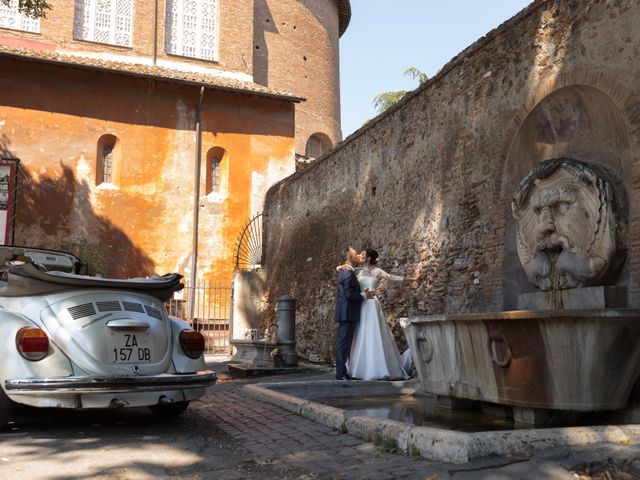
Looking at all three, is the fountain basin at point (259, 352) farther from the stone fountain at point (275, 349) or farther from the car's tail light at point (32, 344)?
the car's tail light at point (32, 344)

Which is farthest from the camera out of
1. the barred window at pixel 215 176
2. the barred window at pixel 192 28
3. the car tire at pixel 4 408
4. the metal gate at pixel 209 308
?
the barred window at pixel 192 28

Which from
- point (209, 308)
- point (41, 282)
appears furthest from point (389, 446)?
point (209, 308)

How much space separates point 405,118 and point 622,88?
16.6ft

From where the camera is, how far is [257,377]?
10055 mm

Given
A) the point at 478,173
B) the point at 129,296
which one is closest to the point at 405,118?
the point at 478,173

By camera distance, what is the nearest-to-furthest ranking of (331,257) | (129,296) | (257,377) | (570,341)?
(570,341), (129,296), (257,377), (331,257)

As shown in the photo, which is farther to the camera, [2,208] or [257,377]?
[2,208]

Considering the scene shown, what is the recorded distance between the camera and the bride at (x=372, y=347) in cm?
827

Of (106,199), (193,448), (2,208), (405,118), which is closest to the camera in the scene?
(193,448)

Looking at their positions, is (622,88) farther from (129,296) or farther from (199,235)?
(199,235)

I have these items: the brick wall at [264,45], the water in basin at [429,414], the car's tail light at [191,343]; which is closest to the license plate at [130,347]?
the car's tail light at [191,343]

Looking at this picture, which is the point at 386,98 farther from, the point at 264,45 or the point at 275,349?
the point at 275,349

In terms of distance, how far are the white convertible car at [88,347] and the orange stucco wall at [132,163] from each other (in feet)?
44.5

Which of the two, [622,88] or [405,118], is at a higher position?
[405,118]
